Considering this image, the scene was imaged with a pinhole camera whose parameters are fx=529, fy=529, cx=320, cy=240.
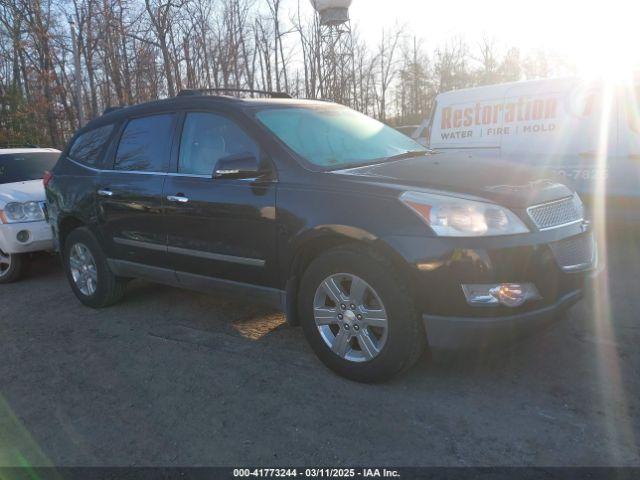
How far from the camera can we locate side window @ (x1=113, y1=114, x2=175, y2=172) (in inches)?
167

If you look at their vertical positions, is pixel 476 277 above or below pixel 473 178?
below

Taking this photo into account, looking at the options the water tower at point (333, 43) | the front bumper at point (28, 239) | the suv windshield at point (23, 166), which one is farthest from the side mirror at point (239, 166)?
the water tower at point (333, 43)

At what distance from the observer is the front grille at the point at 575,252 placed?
2.99 meters

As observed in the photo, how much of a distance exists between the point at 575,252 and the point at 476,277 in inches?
31.2

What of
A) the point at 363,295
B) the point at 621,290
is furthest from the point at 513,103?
the point at 363,295

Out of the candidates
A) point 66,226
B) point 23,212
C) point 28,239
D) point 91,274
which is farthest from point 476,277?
point 23,212

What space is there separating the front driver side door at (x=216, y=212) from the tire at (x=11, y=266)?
3.27 m

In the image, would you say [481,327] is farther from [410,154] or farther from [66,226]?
[66,226]

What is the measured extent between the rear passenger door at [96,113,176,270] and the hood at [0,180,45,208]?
2.05 m

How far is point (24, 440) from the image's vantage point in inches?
112

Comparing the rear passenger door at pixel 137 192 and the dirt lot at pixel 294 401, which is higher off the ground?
the rear passenger door at pixel 137 192

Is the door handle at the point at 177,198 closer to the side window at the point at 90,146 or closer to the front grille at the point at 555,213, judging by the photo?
the side window at the point at 90,146

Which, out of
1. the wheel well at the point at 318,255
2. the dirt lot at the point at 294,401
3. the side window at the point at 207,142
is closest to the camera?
the dirt lot at the point at 294,401

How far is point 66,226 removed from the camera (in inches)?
207
